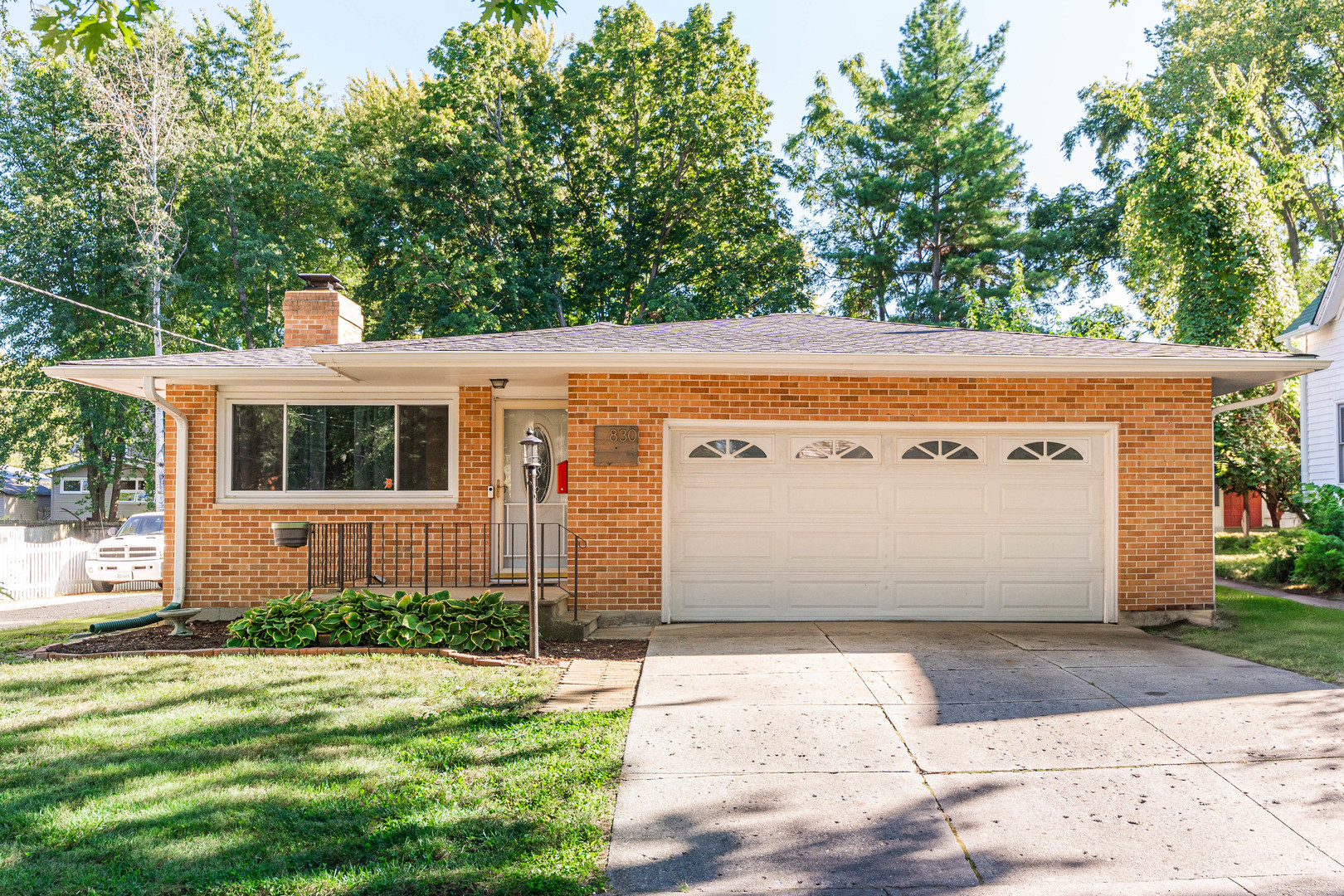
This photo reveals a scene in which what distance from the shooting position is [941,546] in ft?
28.6

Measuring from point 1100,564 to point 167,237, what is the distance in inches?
1007

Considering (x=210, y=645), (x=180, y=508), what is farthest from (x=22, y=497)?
(x=210, y=645)

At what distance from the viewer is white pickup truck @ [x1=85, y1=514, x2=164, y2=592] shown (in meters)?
15.4

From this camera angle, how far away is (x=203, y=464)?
9234mm

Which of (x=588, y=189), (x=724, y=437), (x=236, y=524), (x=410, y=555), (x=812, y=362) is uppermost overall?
(x=588, y=189)

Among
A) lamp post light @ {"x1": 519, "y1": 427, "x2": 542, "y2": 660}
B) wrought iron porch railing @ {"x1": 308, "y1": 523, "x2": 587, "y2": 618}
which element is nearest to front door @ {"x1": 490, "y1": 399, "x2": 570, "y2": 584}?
wrought iron porch railing @ {"x1": 308, "y1": 523, "x2": 587, "y2": 618}

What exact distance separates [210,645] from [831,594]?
6.18 metres

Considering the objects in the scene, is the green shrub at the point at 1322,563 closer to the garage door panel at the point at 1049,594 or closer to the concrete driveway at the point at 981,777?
the garage door panel at the point at 1049,594

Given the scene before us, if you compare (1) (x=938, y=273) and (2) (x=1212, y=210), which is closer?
(2) (x=1212, y=210)

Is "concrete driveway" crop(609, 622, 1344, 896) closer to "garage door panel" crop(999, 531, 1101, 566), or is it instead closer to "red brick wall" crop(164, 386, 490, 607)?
"garage door panel" crop(999, 531, 1101, 566)

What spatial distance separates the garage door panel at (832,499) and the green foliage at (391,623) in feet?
10.0

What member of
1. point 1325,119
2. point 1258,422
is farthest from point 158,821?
point 1325,119

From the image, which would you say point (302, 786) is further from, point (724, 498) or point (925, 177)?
point (925, 177)

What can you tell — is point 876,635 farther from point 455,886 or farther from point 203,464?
point 203,464
